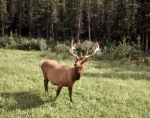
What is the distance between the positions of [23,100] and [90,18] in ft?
160

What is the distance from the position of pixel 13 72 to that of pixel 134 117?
7.69 m

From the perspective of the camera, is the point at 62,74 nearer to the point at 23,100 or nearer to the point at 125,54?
the point at 23,100

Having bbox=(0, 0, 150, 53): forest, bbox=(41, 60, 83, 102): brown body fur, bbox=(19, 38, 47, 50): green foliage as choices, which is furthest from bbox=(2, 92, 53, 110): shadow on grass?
bbox=(0, 0, 150, 53): forest

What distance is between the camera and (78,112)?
7.86m

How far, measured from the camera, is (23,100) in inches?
336

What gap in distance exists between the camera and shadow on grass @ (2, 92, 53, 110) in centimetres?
793

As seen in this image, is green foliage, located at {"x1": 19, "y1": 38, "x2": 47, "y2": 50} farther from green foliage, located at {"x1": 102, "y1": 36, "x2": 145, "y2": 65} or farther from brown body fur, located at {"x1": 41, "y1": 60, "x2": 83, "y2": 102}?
brown body fur, located at {"x1": 41, "y1": 60, "x2": 83, "y2": 102}

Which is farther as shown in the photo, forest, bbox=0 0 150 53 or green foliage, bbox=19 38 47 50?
forest, bbox=0 0 150 53

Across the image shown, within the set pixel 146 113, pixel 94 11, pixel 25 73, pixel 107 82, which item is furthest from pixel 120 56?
pixel 94 11

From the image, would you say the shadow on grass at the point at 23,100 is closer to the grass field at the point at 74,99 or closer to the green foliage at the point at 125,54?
the grass field at the point at 74,99

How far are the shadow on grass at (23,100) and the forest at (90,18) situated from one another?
2470 cm

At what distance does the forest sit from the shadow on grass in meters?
24.7

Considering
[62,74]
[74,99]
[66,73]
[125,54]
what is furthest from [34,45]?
[66,73]

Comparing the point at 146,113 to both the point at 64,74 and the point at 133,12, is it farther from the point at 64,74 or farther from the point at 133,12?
the point at 133,12
